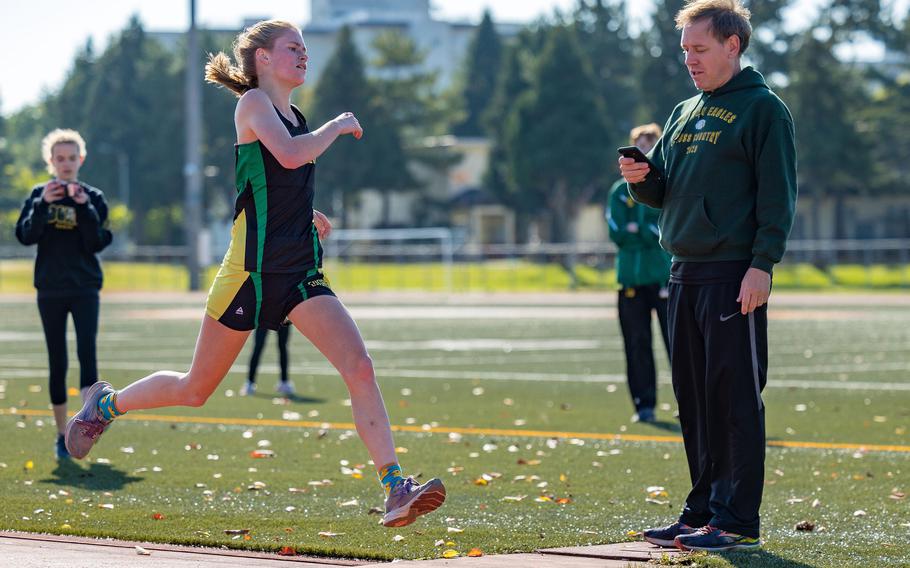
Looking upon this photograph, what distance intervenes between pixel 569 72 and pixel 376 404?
64.5 metres

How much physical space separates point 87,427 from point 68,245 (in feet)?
9.59

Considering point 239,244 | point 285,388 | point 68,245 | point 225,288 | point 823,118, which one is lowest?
point 285,388

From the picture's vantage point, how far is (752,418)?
633 cm

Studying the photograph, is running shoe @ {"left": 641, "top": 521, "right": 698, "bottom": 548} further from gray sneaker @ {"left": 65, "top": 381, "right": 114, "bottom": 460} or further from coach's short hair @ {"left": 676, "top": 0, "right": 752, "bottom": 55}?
gray sneaker @ {"left": 65, "top": 381, "right": 114, "bottom": 460}

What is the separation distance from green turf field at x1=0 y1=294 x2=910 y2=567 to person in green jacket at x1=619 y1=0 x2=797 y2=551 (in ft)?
1.04

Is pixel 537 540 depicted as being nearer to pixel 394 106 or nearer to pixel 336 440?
pixel 336 440

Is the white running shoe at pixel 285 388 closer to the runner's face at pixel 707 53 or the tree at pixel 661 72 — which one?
the runner's face at pixel 707 53

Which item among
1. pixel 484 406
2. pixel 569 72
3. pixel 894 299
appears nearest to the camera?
pixel 484 406

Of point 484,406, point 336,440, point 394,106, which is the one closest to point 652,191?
point 336,440

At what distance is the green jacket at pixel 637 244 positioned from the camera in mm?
11742

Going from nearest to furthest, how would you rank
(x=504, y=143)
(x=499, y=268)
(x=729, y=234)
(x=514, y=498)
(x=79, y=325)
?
(x=729, y=234) → (x=514, y=498) → (x=79, y=325) → (x=499, y=268) → (x=504, y=143)

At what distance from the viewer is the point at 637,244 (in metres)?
11.9

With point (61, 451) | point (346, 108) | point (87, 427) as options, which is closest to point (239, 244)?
point (87, 427)

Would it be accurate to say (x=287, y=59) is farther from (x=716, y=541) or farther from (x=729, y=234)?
(x=716, y=541)
